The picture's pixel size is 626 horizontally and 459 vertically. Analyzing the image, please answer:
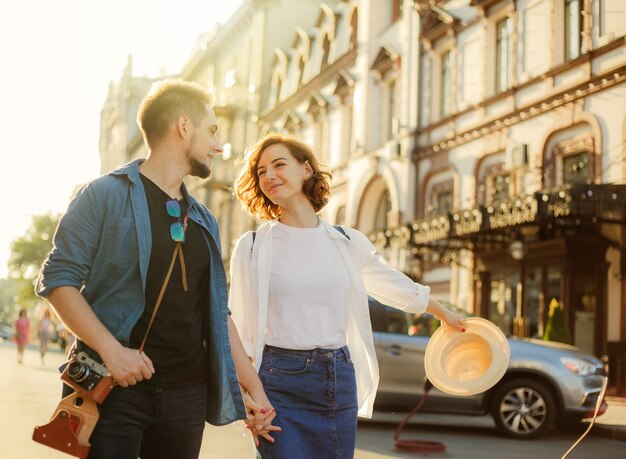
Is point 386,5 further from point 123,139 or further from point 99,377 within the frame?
point 123,139

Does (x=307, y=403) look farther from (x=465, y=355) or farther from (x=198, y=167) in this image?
(x=198, y=167)

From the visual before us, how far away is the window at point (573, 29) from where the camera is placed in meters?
20.7

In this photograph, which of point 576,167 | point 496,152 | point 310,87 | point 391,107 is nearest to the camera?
point 576,167

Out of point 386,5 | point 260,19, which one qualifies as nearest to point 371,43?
point 386,5

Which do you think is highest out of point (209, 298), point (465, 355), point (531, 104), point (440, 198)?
point (531, 104)

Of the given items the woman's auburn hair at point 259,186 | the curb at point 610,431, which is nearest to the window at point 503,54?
the curb at point 610,431

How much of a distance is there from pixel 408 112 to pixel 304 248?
949 inches

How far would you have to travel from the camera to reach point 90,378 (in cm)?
311

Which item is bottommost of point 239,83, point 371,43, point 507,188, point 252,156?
point 252,156

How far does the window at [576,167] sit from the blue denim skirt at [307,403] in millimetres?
16750

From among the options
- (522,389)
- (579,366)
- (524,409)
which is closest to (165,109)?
(522,389)

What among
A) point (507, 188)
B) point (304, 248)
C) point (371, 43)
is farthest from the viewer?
point (371, 43)

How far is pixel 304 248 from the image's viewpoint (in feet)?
14.4

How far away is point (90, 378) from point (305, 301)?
4.33 feet
